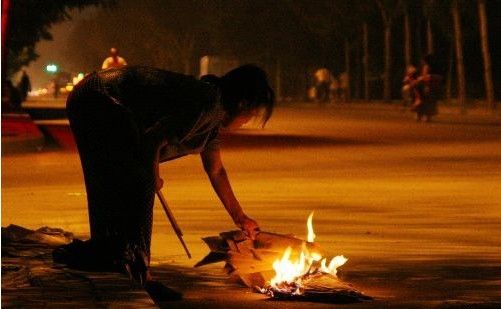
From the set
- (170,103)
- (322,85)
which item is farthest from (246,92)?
(322,85)

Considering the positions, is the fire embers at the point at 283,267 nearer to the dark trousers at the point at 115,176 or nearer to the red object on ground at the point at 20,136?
the dark trousers at the point at 115,176

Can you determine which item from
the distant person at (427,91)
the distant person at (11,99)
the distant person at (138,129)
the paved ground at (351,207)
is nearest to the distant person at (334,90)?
the distant person at (11,99)

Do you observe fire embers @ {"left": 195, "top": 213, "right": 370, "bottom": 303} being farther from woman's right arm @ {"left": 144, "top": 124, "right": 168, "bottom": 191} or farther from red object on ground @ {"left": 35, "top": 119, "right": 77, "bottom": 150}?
red object on ground @ {"left": 35, "top": 119, "right": 77, "bottom": 150}

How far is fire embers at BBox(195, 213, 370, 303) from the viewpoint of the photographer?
862 centimetres

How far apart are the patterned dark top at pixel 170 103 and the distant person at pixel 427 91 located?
112 ft

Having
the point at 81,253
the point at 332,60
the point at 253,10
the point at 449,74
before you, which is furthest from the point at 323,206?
the point at 253,10

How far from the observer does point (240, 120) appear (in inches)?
324

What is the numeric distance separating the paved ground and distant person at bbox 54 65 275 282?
20.6 inches

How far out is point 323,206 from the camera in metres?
15.3

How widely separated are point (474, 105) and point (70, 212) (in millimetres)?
45657

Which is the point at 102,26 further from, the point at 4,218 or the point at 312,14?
the point at 4,218

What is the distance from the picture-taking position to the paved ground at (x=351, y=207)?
9461mm

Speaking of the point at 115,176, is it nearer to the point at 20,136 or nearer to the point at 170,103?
the point at 170,103

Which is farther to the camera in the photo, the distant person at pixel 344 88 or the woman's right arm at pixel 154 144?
the distant person at pixel 344 88
